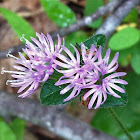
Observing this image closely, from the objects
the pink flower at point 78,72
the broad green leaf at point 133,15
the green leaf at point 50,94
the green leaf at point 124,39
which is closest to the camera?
the pink flower at point 78,72

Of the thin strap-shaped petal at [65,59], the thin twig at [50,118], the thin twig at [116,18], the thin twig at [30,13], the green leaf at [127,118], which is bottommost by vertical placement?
the green leaf at [127,118]

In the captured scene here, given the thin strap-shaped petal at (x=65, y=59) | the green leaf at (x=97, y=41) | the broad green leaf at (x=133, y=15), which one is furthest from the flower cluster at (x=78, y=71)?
the broad green leaf at (x=133, y=15)

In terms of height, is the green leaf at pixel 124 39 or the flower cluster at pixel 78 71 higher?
the green leaf at pixel 124 39

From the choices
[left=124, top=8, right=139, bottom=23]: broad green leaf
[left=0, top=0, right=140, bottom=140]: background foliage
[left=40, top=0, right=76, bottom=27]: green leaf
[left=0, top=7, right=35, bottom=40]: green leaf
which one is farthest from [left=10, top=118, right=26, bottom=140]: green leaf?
[left=124, top=8, right=139, bottom=23]: broad green leaf

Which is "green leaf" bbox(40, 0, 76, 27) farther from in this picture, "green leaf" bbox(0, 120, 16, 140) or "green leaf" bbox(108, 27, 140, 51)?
"green leaf" bbox(0, 120, 16, 140)

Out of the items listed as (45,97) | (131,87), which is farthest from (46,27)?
(45,97)

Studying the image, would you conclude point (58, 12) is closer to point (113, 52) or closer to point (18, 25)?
point (18, 25)

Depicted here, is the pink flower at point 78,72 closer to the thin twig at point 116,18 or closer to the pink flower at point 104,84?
the pink flower at point 104,84
